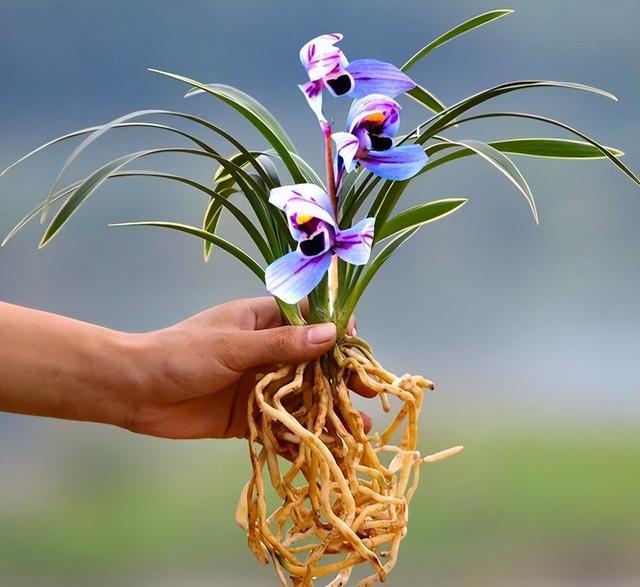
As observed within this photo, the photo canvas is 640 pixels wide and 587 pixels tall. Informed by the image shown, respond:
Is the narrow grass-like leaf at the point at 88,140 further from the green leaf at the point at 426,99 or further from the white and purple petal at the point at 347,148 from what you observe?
the green leaf at the point at 426,99

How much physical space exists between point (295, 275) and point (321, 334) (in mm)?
138

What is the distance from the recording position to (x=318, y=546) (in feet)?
4.10

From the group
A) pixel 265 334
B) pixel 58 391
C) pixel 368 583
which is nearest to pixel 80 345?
pixel 58 391

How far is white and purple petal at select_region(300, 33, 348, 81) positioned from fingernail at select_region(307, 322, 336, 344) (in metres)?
0.36

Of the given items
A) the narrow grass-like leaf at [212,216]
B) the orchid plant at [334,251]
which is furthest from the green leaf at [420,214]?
the narrow grass-like leaf at [212,216]

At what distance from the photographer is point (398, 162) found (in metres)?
1.17

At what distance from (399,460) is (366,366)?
165 mm

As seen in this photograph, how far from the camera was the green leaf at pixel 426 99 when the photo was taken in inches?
56.9

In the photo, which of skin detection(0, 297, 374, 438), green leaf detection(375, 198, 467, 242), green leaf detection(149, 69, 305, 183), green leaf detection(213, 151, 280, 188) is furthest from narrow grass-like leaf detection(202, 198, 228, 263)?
green leaf detection(375, 198, 467, 242)

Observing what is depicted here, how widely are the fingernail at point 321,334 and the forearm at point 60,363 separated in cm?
37

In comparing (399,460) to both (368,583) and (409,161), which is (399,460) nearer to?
(368,583)

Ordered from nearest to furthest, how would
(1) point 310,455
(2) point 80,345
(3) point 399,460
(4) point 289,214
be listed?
(4) point 289,214 < (1) point 310,455 < (3) point 399,460 < (2) point 80,345

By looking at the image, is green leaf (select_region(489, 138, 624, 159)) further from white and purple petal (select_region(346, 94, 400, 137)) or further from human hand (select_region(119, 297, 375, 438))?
human hand (select_region(119, 297, 375, 438))

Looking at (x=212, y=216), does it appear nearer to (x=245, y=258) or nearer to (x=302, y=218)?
(x=245, y=258)
